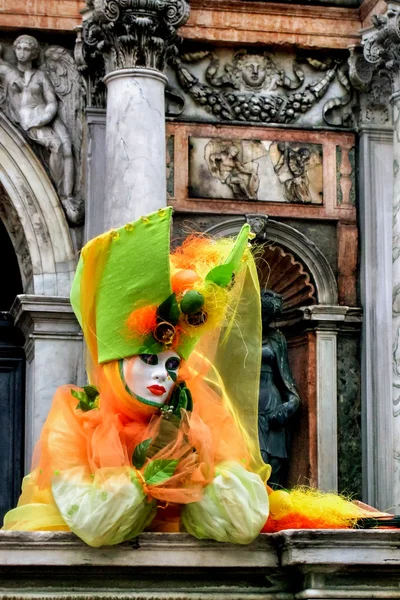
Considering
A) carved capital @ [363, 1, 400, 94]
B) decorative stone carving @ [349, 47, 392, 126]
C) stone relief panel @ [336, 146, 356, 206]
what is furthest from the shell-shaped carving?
carved capital @ [363, 1, 400, 94]

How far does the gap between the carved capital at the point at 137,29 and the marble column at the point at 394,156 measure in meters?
1.45

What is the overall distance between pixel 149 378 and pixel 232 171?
21.3 feet

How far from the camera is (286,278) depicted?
12.7m

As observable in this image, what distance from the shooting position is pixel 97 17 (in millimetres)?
11922

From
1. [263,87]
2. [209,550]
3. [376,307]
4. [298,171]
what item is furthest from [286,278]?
[209,550]

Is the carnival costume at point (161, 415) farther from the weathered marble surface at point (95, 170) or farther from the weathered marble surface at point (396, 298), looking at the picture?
the weathered marble surface at point (95, 170)

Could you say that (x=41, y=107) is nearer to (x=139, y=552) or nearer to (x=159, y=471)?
(x=159, y=471)

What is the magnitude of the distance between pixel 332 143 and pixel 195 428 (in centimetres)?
699

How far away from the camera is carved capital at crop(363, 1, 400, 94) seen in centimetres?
1216

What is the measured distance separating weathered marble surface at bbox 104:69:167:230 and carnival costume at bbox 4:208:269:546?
16.5 feet

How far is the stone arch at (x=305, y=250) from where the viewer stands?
41.0 feet

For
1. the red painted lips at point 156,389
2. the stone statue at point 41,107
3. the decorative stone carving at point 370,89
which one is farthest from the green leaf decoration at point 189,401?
the decorative stone carving at point 370,89

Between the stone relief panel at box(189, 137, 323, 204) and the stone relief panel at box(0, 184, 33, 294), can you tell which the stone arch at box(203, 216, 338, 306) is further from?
the stone relief panel at box(0, 184, 33, 294)

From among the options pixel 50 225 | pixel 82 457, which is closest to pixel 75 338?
pixel 50 225
